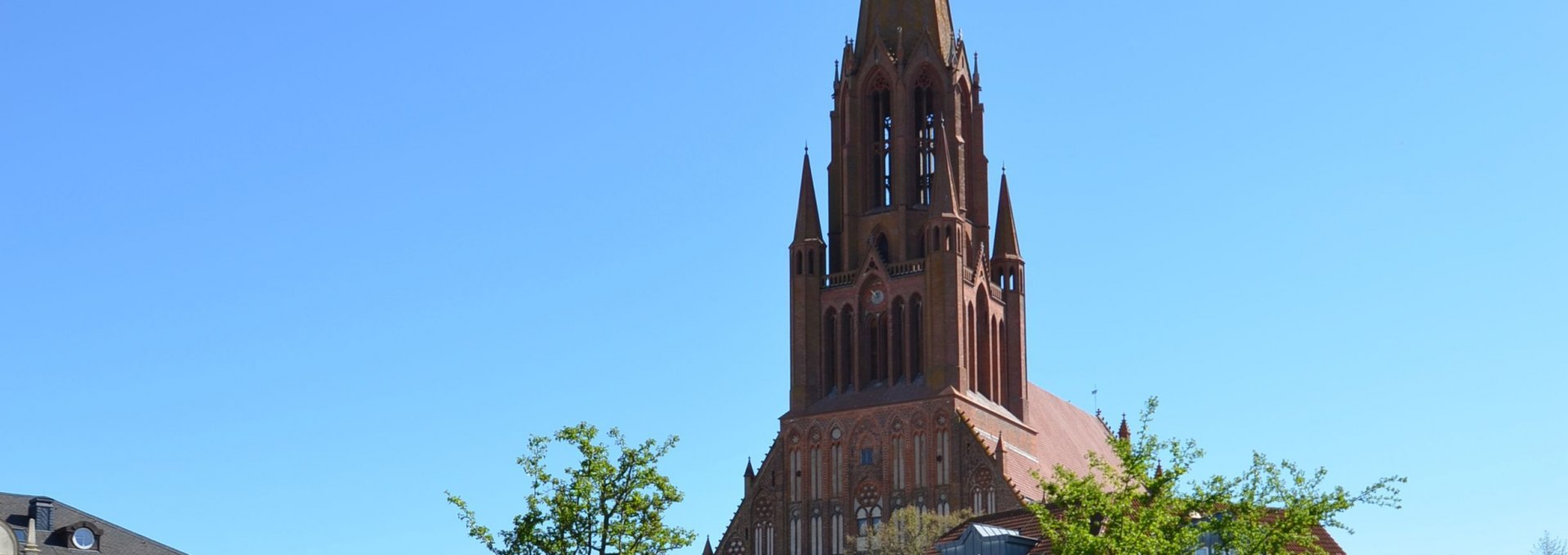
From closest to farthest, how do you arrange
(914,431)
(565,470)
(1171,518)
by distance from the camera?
(1171,518)
(565,470)
(914,431)

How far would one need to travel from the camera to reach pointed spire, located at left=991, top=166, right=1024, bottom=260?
123m

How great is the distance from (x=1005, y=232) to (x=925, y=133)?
6.52m

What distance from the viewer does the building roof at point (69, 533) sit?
97500 millimetres

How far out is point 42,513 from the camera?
98.3 meters

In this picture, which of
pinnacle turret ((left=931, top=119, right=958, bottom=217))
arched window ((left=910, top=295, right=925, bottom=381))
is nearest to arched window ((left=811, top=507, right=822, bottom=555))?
arched window ((left=910, top=295, right=925, bottom=381))

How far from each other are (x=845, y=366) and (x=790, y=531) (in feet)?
28.5

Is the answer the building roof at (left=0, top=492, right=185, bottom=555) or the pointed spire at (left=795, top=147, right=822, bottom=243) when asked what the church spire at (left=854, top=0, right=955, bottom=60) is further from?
the building roof at (left=0, top=492, right=185, bottom=555)

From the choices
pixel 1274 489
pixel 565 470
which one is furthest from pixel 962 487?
pixel 1274 489

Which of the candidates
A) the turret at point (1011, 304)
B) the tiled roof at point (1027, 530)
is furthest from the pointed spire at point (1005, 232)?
the tiled roof at point (1027, 530)

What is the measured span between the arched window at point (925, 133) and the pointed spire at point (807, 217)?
203 inches

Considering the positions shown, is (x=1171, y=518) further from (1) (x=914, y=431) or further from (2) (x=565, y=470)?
(1) (x=914, y=431)

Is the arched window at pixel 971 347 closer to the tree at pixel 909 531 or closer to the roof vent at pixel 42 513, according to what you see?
the tree at pixel 909 531

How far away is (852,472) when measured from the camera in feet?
381

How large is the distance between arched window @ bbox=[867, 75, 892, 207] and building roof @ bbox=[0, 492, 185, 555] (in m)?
40.3
